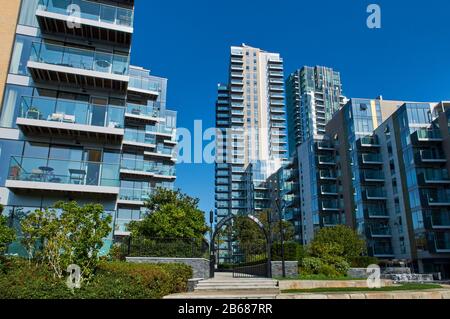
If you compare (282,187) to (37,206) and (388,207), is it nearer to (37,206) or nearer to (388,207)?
(388,207)

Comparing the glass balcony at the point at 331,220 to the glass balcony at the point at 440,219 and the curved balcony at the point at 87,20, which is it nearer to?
the glass balcony at the point at 440,219

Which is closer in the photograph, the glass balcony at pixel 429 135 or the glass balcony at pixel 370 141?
the glass balcony at pixel 429 135

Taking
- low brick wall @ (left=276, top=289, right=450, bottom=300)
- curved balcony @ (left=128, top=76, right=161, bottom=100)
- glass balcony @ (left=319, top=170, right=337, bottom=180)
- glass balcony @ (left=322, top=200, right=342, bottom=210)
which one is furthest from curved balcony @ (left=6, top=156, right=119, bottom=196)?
glass balcony @ (left=319, top=170, right=337, bottom=180)

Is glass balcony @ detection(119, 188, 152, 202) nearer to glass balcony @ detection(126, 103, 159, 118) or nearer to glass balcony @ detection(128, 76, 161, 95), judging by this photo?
glass balcony @ detection(126, 103, 159, 118)

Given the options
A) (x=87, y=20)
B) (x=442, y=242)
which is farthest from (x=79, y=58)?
(x=442, y=242)

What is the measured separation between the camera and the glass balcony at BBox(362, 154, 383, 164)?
185 ft

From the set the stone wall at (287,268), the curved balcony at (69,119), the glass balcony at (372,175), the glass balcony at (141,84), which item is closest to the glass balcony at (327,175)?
the glass balcony at (372,175)

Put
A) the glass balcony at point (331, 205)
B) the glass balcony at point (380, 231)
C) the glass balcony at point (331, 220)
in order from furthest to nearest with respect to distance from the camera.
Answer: the glass balcony at point (331, 205), the glass balcony at point (331, 220), the glass balcony at point (380, 231)

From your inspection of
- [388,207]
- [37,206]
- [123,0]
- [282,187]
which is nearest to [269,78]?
[282,187]

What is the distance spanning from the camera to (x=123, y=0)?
24109 millimetres

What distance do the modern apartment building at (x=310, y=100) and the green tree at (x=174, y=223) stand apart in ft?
326

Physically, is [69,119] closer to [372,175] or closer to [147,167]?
[147,167]

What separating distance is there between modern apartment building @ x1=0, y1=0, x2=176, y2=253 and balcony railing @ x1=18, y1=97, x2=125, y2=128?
0.16ft

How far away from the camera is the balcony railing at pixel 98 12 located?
21734 mm
